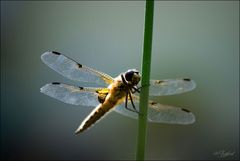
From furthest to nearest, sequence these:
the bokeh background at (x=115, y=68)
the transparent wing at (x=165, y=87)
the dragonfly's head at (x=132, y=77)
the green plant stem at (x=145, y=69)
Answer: the bokeh background at (x=115, y=68) < the transparent wing at (x=165, y=87) < the dragonfly's head at (x=132, y=77) < the green plant stem at (x=145, y=69)

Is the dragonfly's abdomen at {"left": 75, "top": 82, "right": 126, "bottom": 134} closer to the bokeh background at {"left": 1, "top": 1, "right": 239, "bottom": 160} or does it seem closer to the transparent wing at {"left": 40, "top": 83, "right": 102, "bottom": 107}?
the transparent wing at {"left": 40, "top": 83, "right": 102, "bottom": 107}

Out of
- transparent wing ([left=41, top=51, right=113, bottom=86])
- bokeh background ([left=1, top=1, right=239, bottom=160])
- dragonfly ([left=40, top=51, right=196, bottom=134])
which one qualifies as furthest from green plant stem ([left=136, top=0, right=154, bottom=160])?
bokeh background ([left=1, top=1, right=239, bottom=160])

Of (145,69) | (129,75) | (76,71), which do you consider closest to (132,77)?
(129,75)

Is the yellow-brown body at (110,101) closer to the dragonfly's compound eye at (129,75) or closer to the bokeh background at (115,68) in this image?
the dragonfly's compound eye at (129,75)

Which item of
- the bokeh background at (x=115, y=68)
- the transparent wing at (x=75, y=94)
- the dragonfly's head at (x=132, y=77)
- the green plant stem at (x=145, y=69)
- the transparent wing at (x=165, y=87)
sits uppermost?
the green plant stem at (x=145, y=69)

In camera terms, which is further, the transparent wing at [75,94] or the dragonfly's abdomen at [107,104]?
the transparent wing at [75,94]

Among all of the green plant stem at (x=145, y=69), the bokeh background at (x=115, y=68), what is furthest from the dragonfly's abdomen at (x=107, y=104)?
the bokeh background at (x=115, y=68)

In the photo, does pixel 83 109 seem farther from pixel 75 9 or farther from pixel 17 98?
Result: pixel 75 9

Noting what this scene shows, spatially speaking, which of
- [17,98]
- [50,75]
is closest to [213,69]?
[50,75]

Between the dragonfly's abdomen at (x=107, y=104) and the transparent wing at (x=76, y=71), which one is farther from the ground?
the transparent wing at (x=76, y=71)

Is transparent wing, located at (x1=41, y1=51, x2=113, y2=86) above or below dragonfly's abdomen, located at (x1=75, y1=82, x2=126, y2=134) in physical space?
above
